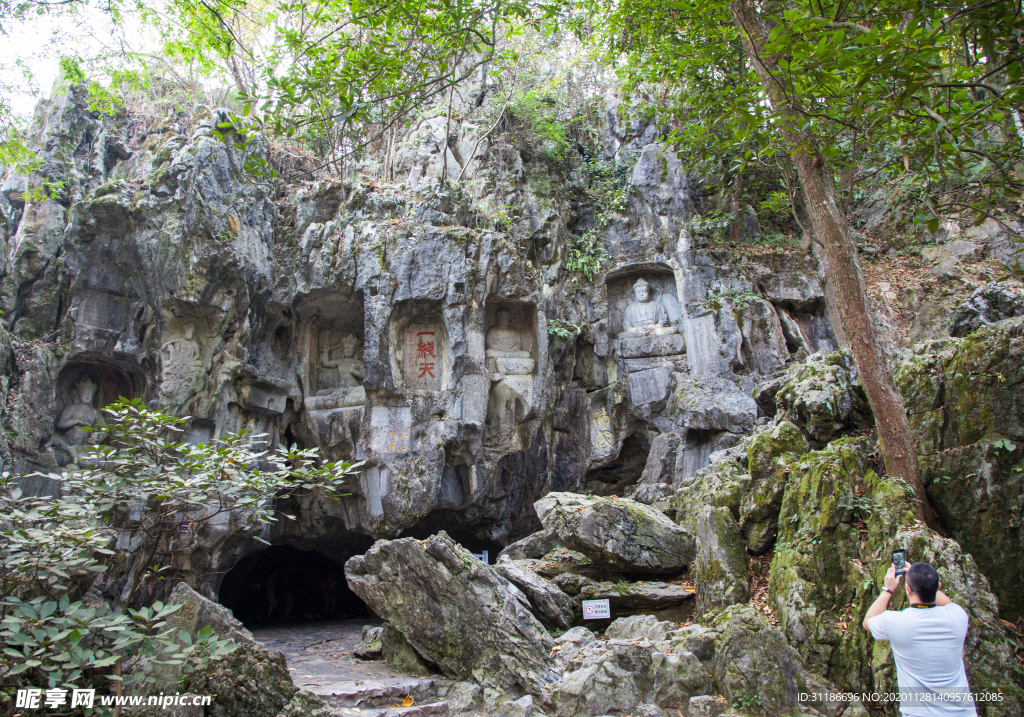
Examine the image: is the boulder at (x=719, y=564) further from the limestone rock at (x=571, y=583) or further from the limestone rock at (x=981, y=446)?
the limestone rock at (x=981, y=446)

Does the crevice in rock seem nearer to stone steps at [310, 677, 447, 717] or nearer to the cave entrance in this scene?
the cave entrance

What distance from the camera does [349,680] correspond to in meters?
6.26

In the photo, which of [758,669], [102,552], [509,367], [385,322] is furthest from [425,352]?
[758,669]

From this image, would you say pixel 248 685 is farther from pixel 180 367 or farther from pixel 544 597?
pixel 180 367

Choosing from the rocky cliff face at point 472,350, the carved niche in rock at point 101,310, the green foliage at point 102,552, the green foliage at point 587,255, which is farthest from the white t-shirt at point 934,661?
the carved niche in rock at point 101,310

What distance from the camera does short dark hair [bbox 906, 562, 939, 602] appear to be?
2961 mm

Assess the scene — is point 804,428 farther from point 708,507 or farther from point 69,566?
point 69,566

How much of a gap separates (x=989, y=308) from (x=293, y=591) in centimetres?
1547

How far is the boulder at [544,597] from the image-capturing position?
7.17 m

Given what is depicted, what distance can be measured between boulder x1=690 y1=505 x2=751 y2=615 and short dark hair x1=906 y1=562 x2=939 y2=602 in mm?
3554

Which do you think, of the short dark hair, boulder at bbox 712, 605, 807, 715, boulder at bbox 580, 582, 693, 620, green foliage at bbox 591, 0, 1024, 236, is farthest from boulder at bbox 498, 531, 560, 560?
the short dark hair

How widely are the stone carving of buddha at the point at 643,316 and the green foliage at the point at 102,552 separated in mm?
10881

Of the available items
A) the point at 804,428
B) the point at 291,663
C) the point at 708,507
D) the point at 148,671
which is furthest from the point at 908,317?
the point at 148,671

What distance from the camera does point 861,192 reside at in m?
15.6
